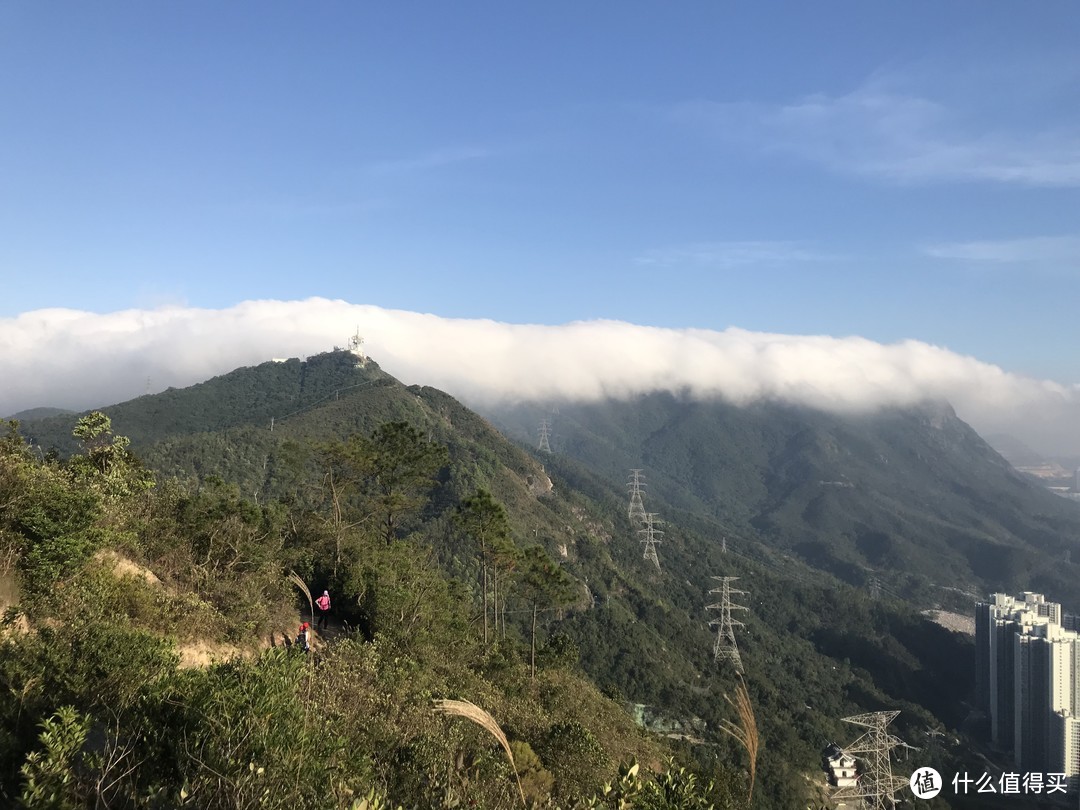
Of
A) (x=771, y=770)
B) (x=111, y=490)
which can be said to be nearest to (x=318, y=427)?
(x=771, y=770)

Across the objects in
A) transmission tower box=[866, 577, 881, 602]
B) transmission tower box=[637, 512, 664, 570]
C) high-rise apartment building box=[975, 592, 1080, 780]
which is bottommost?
transmission tower box=[866, 577, 881, 602]

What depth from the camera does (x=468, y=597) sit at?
35.7 m

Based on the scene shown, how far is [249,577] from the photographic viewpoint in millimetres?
19719

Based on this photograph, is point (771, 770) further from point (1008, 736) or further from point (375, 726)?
point (375, 726)

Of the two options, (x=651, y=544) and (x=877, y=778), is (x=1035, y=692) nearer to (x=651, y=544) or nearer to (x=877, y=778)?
(x=877, y=778)

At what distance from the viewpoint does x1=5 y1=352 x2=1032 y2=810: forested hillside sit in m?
15.3

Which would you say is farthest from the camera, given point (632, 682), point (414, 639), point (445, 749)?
point (632, 682)

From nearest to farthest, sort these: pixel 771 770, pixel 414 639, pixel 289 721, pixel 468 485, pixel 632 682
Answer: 1. pixel 289 721
2. pixel 414 639
3. pixel 771 770
4. pixel 632 682
5. pixel 468 485

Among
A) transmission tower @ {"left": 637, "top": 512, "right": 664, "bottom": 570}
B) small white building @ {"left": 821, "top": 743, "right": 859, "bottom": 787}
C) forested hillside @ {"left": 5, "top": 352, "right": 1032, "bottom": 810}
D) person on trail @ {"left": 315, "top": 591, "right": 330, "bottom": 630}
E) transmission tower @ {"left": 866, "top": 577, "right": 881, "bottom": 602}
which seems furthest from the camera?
transmission tower @ {"left": 866, "top": 577, "right": 881, "bottom": 602}

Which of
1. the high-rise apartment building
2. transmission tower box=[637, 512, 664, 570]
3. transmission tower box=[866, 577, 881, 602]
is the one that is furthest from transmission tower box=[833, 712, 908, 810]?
transmission tower box=[866, 577, 881, 602]

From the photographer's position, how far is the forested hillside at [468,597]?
1527cm

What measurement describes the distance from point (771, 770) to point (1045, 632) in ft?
183

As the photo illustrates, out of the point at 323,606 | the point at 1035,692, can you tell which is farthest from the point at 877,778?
the point at 1035,692

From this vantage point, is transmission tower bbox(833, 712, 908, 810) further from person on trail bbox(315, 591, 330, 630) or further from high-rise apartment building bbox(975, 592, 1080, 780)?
person on trail bbox(315, 591, 330, 630)
